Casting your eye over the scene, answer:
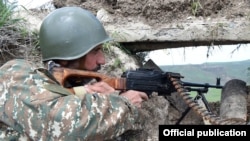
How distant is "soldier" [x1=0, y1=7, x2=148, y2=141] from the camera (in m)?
2.13

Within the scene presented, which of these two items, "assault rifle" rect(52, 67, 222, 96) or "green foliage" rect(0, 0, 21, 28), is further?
"green foliage" rect(0, 0, 21, 28)

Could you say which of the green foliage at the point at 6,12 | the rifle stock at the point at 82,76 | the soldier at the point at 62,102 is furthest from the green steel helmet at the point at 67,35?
the green foliage at the point at 6,12

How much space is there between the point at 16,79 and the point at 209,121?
4.70 ft

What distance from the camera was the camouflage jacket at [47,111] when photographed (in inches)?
83.8

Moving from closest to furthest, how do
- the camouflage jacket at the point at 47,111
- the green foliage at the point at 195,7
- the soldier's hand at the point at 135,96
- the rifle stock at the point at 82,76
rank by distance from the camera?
1. the camouflage jacket at the point at 47,111
2. the rifle stock at the point at 82,76
3. the soldier's hand at the point at 135,96
4. the green foliage at the point at 195,7

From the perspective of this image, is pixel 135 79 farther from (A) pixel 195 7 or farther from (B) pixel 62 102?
(A) pixel 195 7

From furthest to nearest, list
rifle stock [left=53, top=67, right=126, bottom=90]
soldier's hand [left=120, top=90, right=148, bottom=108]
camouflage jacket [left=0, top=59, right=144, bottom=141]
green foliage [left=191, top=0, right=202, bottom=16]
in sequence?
green foliage [left=191, top=0, right=202, bottom=16], soldier's hand [left=120, top=90, right=148, bottom=108], rifle stock [left=53, top=67, right=126, bottom=90], camouflage jacket [left=0, top=59, right=144, bottom=141]

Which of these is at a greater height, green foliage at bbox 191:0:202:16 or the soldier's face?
green foliage at bbox 191:0:202:16

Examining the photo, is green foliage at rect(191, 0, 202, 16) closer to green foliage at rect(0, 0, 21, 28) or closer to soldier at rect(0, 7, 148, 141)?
green foliage at rect(0, 0, 21, 28)

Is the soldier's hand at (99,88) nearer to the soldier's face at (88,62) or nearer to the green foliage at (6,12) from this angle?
the soldier's face at (88,62)

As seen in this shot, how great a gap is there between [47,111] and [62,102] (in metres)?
0.08

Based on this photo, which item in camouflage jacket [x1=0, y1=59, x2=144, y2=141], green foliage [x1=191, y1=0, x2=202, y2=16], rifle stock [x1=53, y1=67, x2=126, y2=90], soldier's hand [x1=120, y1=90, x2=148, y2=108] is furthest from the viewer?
green foliage [x1=191, y1=0, x2=202, y2=16]

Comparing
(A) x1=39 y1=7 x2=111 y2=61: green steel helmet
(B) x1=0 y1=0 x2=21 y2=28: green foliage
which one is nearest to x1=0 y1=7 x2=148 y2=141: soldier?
(A) x1=39 y1=7 x2=111 y2=61: green steel helmet

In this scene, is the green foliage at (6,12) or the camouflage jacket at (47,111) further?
the green foliage at (6,12)
